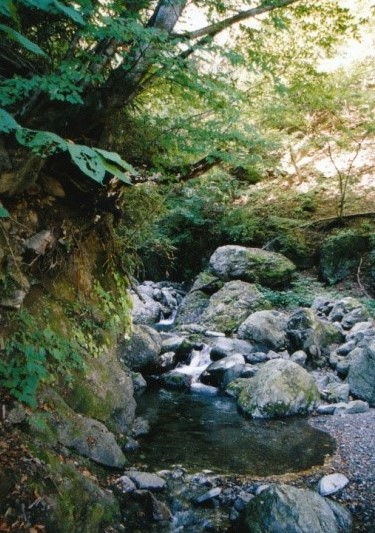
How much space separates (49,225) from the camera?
402cm

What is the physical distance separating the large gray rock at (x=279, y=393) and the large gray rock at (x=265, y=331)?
2.36m

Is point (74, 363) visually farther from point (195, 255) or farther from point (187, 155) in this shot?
point (195, 255)

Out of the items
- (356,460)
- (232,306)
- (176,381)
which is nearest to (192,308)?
(232,306)

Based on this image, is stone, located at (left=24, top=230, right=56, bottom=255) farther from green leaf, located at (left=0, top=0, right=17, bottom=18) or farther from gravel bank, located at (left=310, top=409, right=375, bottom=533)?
gravel bank, located at (left=310, top=409, right=375, bottom=533)

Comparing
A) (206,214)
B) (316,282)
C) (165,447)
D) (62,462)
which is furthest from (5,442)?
(206,214)

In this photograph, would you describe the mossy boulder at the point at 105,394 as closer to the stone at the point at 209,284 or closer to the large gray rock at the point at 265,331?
the large gray rock at the point at 265,331

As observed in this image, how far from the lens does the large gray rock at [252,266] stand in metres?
12.5

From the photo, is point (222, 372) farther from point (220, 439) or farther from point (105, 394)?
point (105, 394)

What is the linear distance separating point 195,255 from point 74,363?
12415mm

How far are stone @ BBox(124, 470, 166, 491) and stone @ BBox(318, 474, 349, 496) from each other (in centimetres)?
156

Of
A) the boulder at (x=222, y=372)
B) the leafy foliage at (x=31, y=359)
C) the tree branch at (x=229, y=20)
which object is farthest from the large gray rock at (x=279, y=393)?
the tree branch at (x=229, y=20)

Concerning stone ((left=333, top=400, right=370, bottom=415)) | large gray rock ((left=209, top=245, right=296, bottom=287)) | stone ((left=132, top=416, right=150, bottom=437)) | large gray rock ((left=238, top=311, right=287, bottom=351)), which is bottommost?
stone ((left=132, top=416, right=150, bottom=437))

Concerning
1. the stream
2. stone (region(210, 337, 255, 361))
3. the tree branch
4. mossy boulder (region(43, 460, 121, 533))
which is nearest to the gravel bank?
the stream

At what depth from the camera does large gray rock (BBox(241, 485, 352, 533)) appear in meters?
3.08
